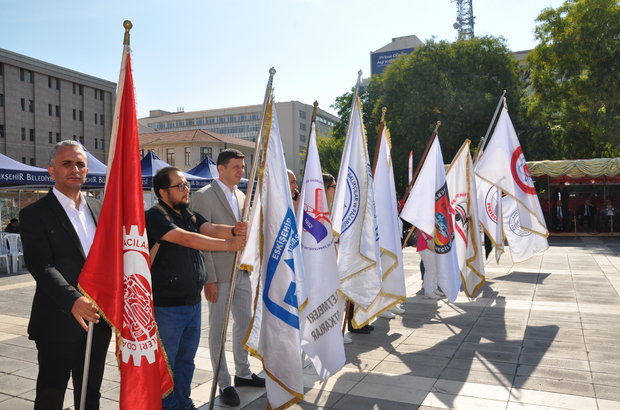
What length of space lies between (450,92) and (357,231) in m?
26.0

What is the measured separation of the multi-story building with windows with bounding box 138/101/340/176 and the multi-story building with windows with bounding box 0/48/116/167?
35.0 metres

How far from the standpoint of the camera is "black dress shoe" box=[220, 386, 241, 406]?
3988mm

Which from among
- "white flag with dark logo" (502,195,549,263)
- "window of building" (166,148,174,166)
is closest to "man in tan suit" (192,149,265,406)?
"white flag with dark logo" (502,195,549,263)

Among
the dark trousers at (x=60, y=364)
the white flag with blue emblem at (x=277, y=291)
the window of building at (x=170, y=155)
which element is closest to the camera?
the dark trousers at (x=60, y=364)

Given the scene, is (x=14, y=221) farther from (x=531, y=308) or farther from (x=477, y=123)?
(x=477, y=123)

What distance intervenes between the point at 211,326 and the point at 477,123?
27.2 meters

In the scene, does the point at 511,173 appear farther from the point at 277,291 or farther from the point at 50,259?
the point at 50,259

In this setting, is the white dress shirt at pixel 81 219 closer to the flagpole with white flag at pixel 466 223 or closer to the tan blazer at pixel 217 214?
the tan blazer at pixel 217 214

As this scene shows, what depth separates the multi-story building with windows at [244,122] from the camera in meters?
93.2

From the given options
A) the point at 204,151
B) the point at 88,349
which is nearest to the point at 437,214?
the point at 88,349

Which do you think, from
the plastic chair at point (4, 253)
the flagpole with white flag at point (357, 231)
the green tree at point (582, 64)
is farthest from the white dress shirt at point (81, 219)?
the green tree at point (582, 64)

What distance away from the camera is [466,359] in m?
5.16

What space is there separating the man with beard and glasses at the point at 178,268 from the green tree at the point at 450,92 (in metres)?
27.0

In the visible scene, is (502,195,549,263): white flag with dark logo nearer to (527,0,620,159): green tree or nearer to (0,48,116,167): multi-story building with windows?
(527,0,620,159): green tree
